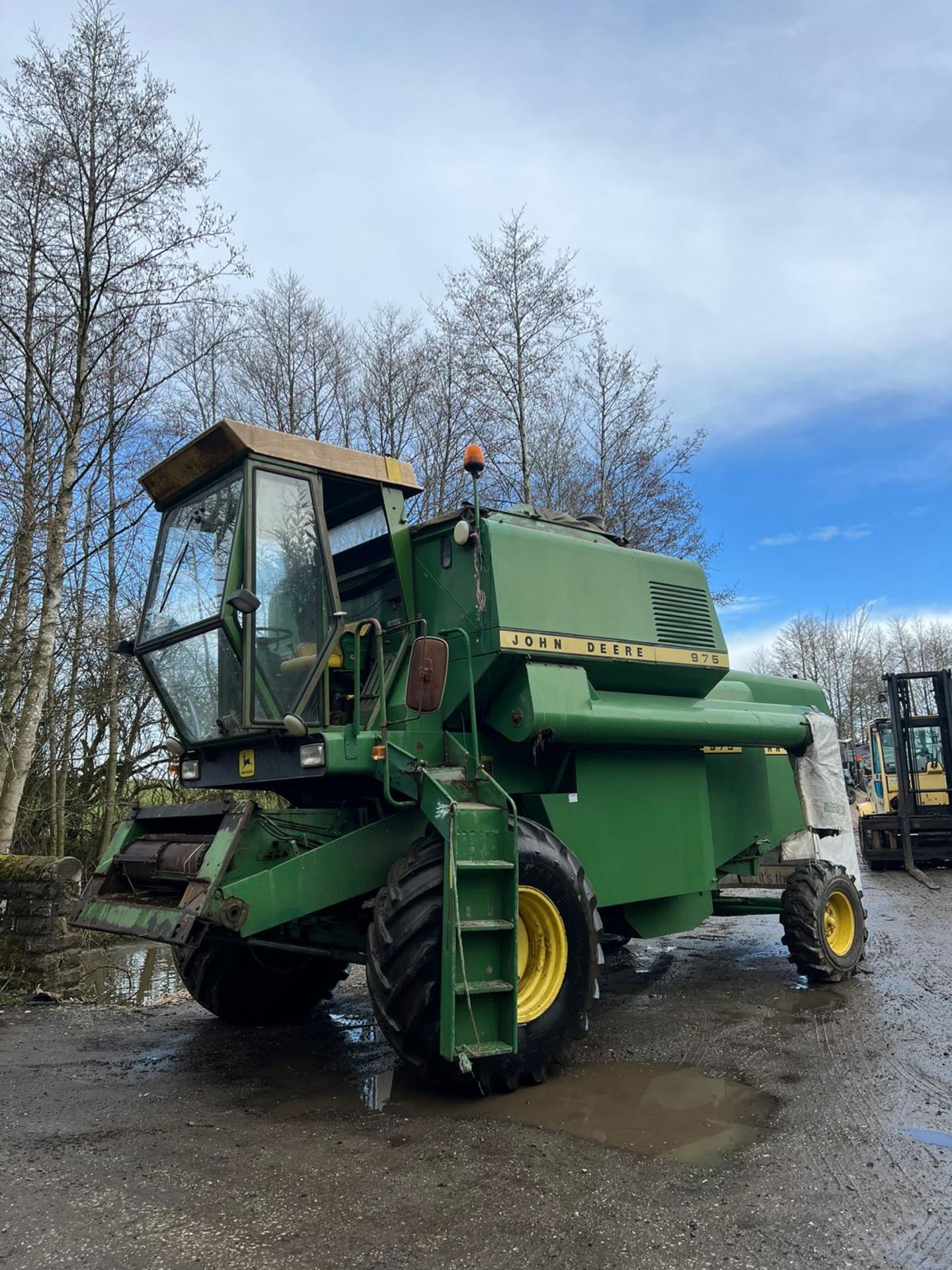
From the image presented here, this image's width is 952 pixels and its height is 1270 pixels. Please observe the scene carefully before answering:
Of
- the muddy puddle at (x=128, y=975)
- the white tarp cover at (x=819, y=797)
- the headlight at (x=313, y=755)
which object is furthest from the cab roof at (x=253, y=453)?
the muddy puddle at (x=128, y=975)

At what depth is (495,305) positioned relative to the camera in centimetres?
1788

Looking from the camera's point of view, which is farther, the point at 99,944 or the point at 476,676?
the point at 99,944

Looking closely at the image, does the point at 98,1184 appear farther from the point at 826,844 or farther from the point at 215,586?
the point at 826,844

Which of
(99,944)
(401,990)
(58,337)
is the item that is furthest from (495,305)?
(401,990)

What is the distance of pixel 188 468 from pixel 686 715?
3657 millimetres

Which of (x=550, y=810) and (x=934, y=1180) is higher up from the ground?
(x=550, y=810)

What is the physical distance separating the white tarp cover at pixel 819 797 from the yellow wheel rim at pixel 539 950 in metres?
3.41

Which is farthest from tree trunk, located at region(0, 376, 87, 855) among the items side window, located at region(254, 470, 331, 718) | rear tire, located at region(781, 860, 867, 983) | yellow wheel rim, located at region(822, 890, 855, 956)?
yellow wheel rim, located at region(822, 890, 855, 956)

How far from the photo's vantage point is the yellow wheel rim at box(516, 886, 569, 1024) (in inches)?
193

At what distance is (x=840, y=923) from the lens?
7.58 meters

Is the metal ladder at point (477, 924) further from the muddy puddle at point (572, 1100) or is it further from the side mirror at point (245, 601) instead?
the side mirror at point (245, 601)

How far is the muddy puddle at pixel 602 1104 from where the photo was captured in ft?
13.2

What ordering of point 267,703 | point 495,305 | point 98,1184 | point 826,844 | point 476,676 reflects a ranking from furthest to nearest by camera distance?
1. point 495,305
2. point 826,844
3. point 476,676
4. point 267,703
5. point 98,1184

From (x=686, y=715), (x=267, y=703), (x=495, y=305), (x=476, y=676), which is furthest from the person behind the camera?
(x=495, y=305)
